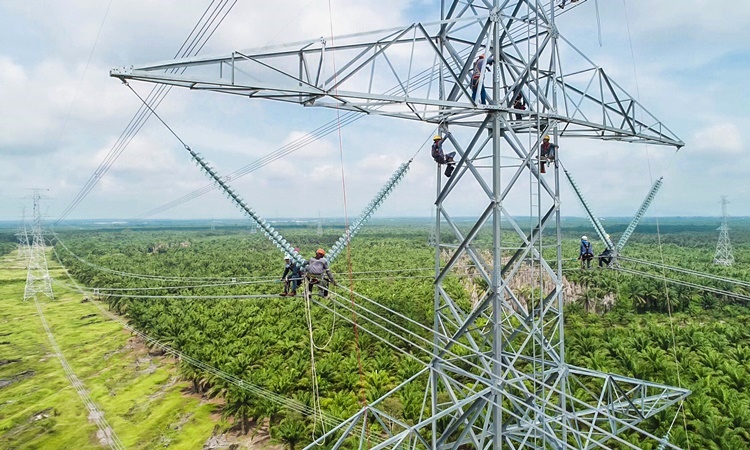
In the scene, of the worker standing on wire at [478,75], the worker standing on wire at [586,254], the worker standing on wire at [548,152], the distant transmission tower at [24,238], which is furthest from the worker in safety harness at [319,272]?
the distant transmission tower at [24,238]

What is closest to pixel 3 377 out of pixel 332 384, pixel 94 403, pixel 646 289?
pixel 94 403

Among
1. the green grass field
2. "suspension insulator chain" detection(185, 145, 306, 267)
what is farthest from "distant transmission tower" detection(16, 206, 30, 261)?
"suspension insulator chain" detection(185, 145, 306, 267)

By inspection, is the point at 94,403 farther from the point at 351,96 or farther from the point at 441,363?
the point at 351,96

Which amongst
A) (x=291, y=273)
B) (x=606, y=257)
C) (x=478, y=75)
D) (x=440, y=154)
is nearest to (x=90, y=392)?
(x=291, y=273)

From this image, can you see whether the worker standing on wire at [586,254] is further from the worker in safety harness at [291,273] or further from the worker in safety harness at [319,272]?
the worker in safety harness at [291,273]

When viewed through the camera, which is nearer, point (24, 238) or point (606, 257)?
point (606, 257)

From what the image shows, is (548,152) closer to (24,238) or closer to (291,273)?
(291,273)

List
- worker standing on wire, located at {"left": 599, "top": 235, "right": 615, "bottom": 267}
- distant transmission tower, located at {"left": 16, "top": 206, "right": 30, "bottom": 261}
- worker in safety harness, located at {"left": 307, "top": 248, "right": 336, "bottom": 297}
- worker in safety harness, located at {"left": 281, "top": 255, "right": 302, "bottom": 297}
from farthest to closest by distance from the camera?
1. distant transmission tower, located at {"left": 16, "top": 206, "right": 30, "bottom": 261}
2. worker standing on wire, located at {"left": 599, "top": 235, "right": 615, "bottom": 267}
3. worker in safety harness, located at {"left": 281, "top": 255, "right": 302, "bottom": 297}
4. worker in safety harness, located at {"left": 307, "top": 248, "right": 336, "bottom": 297}

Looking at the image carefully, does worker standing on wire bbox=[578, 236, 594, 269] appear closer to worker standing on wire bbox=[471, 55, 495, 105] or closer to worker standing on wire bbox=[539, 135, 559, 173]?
worker standing on wire bbox=[539, 135, 559, 173]
